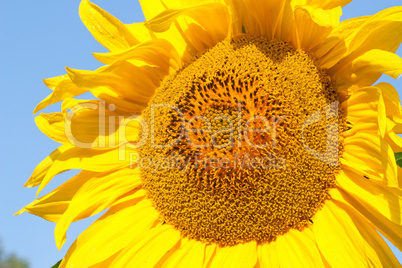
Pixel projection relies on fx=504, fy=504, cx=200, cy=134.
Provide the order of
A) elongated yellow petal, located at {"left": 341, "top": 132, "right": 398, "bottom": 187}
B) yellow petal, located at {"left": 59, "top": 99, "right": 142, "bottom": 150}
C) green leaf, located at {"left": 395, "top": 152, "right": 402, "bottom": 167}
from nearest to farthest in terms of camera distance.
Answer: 1. elongated yellow petal, located at {"left": 341, "top": 132, "right": 398, "bottom": 187}
2. green leaf, located at {"left": 395, "top": 152, "right": 402, "bottom": 167}
3. yellow petal, located at {"left": 59, "top": 99, "right": 142, "bottom": 150}

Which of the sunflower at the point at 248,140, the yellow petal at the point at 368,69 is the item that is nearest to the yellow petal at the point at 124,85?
the sunflower at the point at 248,140

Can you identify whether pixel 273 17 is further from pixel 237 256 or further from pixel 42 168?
pixel 42 168

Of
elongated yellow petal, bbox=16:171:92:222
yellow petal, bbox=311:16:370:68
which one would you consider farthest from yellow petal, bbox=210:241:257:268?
yellow petal, bbox=311:16:370:68

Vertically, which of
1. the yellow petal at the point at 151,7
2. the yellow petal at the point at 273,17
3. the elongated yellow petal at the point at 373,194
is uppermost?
the yellow petal at the point at 151,7

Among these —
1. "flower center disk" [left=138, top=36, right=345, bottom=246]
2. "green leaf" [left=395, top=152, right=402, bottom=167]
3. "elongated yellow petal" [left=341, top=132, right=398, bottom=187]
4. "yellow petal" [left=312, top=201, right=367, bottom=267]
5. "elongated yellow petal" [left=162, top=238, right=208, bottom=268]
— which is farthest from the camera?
"elongated yellow petal" [left=162, top=238, right=208, bottom=268]

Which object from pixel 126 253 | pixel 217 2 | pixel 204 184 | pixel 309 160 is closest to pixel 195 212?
pixel 204 184

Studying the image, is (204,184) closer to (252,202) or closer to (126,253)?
(252,202)

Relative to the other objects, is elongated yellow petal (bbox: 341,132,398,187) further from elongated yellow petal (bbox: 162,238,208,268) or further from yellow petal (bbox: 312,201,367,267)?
elongated yellow petal (bbox: 162,238,208,268)

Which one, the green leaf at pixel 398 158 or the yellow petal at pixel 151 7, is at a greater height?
the yellow petal at pixel 151 7

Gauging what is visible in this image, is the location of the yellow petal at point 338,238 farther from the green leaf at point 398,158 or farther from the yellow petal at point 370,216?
the green leaf at point 398,158
